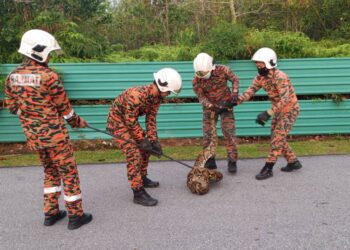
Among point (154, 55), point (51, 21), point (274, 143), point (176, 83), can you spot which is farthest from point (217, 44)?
point (51, 21)

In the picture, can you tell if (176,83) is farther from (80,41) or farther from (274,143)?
(80,41)

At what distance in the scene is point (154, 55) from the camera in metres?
8.28

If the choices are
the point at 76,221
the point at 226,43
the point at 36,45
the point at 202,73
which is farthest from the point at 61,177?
the point at 226,43

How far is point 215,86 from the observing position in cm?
559

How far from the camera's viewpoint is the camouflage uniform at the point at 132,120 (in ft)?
14.1

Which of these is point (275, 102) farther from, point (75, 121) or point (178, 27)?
point (178, 27)

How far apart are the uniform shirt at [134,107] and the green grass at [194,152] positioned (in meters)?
1.94

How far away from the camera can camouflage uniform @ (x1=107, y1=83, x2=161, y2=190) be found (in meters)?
4.30

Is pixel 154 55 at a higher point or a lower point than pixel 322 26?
lower

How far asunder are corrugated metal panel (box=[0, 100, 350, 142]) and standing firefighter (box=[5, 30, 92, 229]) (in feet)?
11.1

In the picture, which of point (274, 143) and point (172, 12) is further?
point (172, 12)

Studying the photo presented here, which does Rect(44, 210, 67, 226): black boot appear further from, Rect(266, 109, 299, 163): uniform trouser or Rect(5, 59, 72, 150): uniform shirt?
Rect(266, 109, 299, 163): uniform trouser

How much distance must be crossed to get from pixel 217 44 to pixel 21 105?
465cm

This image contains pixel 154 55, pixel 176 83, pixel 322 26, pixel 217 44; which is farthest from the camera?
pixel 322 26
